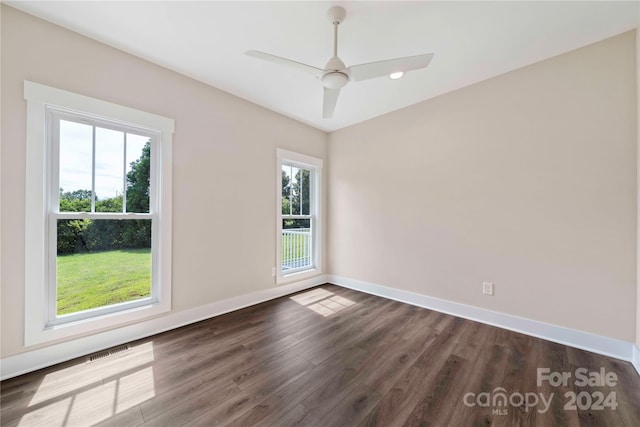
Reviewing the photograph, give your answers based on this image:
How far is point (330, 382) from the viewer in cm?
175

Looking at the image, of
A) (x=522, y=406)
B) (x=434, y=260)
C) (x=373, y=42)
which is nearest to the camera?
(x=522, y=406)

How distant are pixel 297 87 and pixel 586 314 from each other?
3738 millimetres

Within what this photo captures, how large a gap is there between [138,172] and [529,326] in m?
4.36

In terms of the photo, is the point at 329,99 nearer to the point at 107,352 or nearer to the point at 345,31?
the point at 345,31

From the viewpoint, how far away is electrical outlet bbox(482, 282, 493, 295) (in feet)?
8.82

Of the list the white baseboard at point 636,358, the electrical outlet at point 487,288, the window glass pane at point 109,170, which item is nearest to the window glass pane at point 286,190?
the window glass pane at point 109,170

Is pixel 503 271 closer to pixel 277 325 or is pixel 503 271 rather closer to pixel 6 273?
pixel 277 325

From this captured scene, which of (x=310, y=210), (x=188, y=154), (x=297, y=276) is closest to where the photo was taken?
(x=188, y=154)

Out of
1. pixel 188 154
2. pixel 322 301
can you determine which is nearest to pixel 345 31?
pixel 188 154

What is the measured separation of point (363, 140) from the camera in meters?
3.86

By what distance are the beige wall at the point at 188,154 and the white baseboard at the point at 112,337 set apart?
0.28 feet

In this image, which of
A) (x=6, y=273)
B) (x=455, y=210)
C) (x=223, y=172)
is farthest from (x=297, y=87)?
(x=6, y=273)

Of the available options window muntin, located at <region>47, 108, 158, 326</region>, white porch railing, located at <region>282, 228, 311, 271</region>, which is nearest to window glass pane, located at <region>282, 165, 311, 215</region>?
white porch railing, located at <region>282, 228, 311, 271</region>

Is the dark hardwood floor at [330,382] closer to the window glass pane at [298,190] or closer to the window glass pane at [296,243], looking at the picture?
the window glass pane at [296,243]
